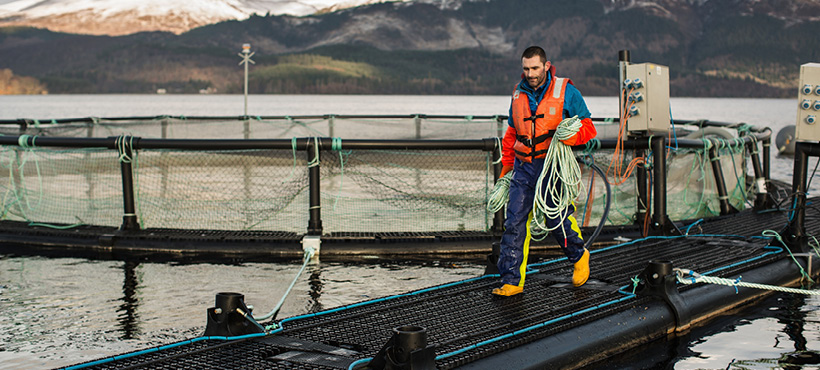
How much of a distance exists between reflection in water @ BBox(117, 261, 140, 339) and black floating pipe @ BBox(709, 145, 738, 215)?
323 inches

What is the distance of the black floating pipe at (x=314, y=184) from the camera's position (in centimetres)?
1062

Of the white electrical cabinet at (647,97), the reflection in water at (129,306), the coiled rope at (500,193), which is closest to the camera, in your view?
the reflection in water at (129,306)

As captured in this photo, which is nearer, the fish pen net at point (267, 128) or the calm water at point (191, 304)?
the calm water at point (191, 304)

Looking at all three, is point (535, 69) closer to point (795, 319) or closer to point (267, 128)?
point (795, 319)

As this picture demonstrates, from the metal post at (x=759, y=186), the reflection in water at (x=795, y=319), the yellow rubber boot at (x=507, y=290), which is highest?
the metal post at (x=759, y=186)

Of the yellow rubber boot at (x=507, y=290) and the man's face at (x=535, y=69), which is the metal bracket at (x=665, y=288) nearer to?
the yellow rubber boot at (x=507, y=290)

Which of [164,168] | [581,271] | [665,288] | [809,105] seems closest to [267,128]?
[164,168]

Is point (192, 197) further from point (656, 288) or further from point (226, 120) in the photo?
point (656, 288)

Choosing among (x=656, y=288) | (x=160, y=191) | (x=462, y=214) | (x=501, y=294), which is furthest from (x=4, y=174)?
(x=656, y=288)

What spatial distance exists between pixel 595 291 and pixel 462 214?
4.46 meters

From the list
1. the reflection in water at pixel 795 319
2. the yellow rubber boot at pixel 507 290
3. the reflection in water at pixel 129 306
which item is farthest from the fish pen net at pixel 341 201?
the yellow rubber boot at pixel 507 290

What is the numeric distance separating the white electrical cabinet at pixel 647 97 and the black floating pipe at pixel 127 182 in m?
6.24

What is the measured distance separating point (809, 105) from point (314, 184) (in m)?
5.77

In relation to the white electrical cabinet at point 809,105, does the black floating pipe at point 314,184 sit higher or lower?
lower
